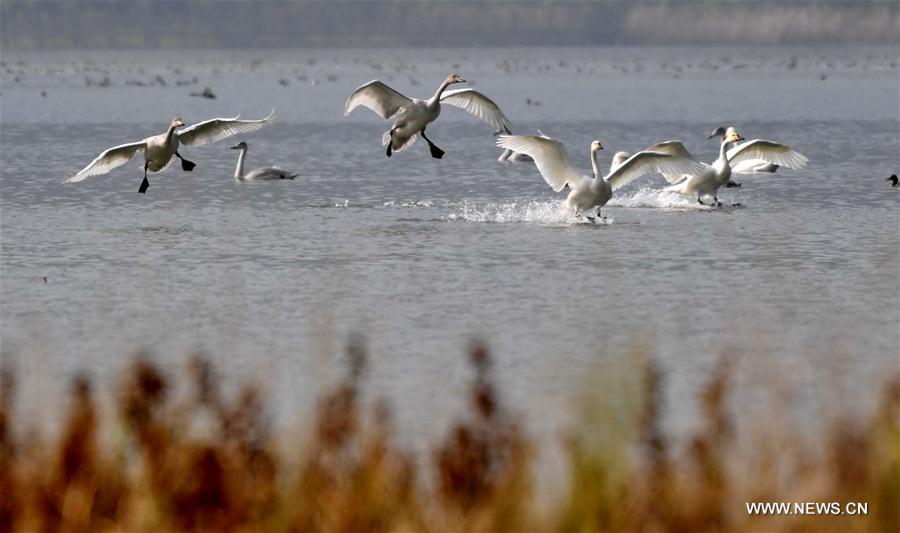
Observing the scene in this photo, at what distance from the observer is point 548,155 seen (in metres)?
18.8

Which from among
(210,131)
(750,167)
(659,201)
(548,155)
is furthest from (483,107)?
(750,167)

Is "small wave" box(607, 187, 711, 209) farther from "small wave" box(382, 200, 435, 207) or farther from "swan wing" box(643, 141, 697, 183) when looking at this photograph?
"small wave" box(382, 200, 435, 207)

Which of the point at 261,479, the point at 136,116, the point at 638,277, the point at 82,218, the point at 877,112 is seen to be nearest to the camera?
the point at 261,479

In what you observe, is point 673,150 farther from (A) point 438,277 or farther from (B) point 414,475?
(B) point 414,475

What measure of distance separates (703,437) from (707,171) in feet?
49.4

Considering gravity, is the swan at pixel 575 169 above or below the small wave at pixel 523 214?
above

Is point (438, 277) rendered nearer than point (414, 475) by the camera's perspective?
No

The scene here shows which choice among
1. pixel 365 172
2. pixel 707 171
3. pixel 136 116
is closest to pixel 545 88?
pixel 136 116

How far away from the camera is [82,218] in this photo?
2012 cm

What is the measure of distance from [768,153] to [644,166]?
13.3ft

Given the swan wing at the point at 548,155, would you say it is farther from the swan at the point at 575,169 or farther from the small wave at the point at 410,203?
the small wave at the point at 410,203

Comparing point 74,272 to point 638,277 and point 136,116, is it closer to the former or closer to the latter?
point 638,277

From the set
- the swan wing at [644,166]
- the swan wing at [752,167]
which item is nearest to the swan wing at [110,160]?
the swan wing at [644,166]

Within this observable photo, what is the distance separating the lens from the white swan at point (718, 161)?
21047 millimetres
